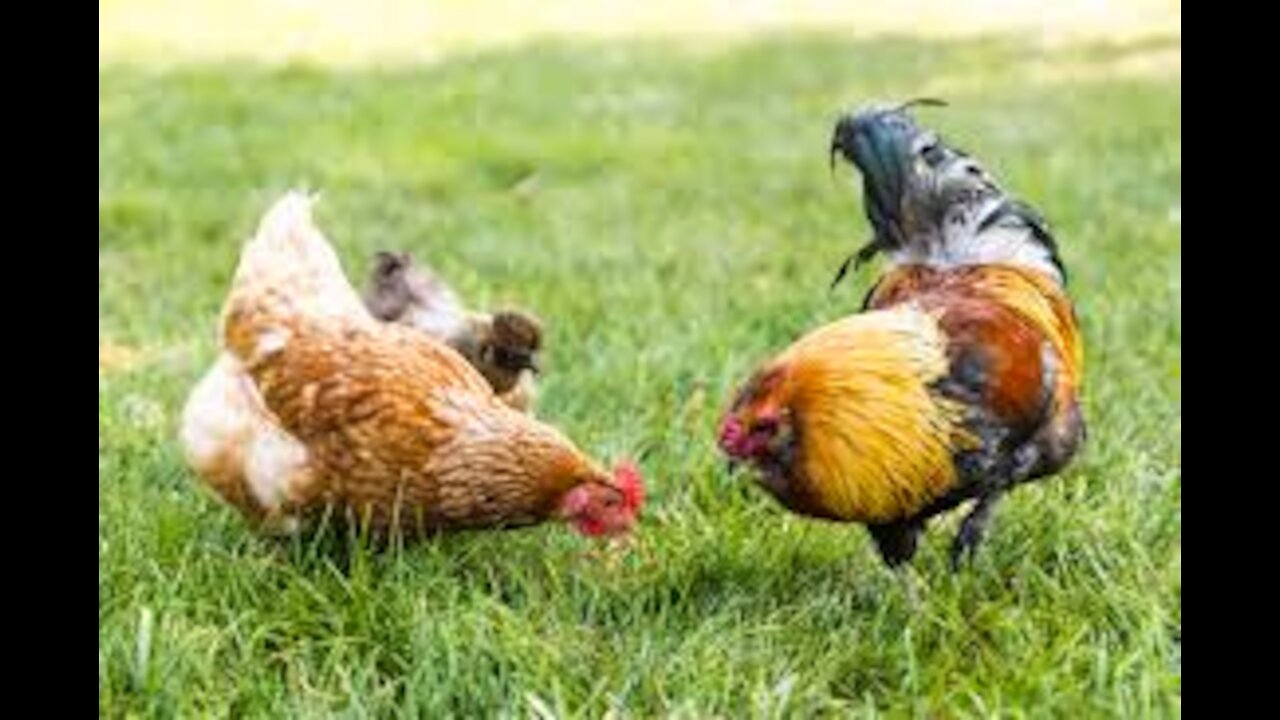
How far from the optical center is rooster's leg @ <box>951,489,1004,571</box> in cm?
412

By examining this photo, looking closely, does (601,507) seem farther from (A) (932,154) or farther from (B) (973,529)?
(A) (932,154)

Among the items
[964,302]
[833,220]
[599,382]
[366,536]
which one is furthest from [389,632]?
[833,220]

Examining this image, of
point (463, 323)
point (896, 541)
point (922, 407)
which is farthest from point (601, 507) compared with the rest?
point (463, 323)

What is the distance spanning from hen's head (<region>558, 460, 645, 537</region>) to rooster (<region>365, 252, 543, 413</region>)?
34.5 inches

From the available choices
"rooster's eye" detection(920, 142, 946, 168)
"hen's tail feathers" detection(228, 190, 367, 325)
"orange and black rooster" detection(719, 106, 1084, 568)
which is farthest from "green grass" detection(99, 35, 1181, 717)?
"rooster's eye" detection(920, 142, 946, 168)

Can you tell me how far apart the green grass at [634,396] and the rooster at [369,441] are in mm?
119

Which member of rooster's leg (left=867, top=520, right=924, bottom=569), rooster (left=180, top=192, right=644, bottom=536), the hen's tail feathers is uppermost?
the hen's tail feathers

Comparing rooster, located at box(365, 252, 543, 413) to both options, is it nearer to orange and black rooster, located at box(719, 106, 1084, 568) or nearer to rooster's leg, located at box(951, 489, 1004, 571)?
orange and black rooster, located at box(719, 106, 1084, 568)

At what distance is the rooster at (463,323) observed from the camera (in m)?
5.32

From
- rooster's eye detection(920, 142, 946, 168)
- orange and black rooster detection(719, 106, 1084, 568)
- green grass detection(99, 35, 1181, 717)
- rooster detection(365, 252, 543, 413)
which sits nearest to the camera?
green grass detection(99, 35, 1181, 717)

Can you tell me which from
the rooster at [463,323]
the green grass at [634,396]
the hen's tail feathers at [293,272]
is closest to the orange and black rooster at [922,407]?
the green grass at [634,396]

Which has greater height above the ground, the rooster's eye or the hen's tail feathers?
the rooster's eye
